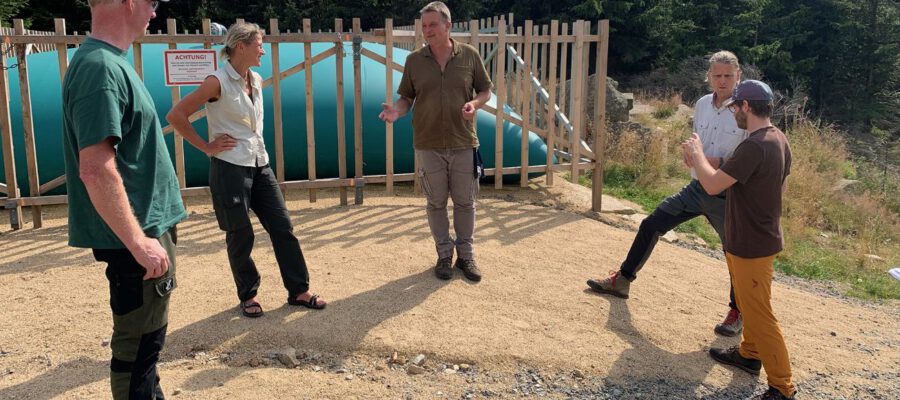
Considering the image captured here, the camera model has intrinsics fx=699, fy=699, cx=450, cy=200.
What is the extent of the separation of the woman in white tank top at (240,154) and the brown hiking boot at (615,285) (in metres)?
2.06

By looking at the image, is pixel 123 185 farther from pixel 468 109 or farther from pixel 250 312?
pixel 468 109

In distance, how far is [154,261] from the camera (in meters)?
2.30

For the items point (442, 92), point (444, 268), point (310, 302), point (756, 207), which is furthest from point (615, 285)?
point (310, 302)

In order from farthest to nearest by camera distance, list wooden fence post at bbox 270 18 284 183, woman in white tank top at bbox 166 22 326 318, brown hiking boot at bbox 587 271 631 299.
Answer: wooden fence post at bbox 270 18 284 183 < brown hiking boot at bbox 587 271 631 299 < woman in white tank top at bbox 166 22 326 318

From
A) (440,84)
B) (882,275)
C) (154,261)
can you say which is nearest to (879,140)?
(882,275)

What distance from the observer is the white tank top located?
149 inches

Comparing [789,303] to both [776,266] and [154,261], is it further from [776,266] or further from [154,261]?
[154,261]

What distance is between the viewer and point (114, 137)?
222cm

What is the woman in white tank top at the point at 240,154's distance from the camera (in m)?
3.74

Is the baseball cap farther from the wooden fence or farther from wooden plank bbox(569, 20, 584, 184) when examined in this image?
wooden plank bbox(569, 20, 584, 184)

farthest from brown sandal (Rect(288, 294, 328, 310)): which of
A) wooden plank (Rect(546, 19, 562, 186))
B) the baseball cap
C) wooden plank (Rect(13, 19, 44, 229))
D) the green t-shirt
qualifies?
wooden plank (Rect(546, 19, 562, 186))

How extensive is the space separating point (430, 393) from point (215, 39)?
419cm

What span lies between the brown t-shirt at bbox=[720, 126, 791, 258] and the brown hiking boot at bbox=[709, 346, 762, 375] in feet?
2.53

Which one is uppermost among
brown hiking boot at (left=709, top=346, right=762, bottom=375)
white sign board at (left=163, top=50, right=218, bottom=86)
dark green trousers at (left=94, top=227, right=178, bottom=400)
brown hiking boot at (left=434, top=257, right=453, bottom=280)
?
white sign board at (left=163, top=50, right=218, bottom=86)
